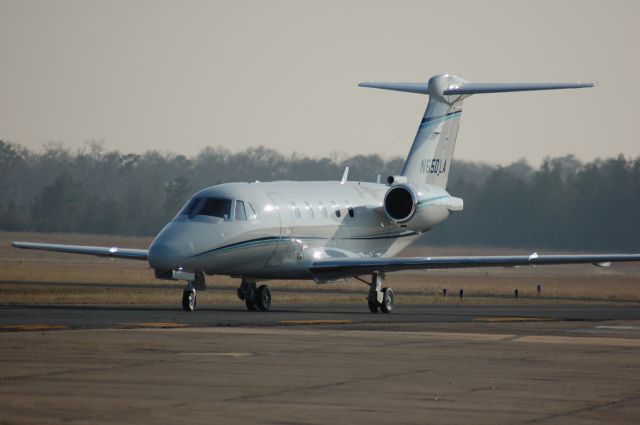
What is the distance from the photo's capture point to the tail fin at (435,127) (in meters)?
38.2

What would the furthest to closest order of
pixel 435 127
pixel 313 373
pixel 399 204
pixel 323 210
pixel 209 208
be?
1. pixel 435 127
2. pixel 399 204
3. pixel 323 210
4. pixel 209 208
5. pixel 313 373

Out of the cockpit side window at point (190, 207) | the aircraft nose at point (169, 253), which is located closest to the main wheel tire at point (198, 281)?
the aircraft nose at point (169, 253)

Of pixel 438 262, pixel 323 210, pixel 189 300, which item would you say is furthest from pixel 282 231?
pixel 438 262

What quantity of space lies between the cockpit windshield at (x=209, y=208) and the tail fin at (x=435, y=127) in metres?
9.70

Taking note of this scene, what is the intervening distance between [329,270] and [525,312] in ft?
15.5

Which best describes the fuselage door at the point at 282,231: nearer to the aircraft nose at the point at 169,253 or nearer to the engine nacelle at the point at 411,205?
the aircraft nose at the point at 169,253

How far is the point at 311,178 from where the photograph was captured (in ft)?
327

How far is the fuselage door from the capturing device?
103ft

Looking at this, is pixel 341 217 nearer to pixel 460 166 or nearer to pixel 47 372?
pixel 47 372

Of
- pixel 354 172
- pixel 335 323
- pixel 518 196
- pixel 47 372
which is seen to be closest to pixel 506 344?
pixel 335 323

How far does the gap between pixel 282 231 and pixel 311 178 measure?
223 ft

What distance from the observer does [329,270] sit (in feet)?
106

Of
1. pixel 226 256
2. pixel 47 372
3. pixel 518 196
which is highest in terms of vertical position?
pixel 518 196

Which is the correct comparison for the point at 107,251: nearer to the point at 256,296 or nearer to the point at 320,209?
the point at 256,296
